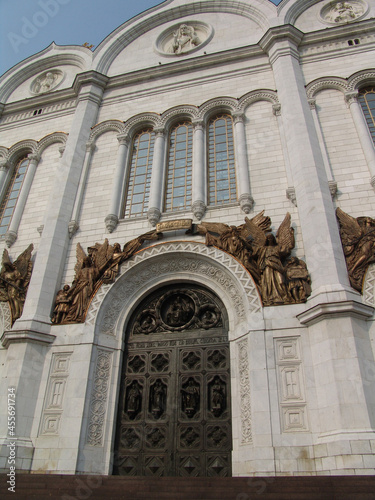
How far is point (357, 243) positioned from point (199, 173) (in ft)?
17.5

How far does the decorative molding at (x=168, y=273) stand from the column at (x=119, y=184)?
5.53 feet

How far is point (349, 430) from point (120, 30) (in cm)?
1816

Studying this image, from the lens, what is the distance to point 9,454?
919cm

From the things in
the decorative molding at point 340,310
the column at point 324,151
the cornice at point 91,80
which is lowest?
the decorative molding at point 340,310

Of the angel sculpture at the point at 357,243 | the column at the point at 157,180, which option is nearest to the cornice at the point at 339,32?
the column at the point at 157,180

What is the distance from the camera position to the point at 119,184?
13594mm

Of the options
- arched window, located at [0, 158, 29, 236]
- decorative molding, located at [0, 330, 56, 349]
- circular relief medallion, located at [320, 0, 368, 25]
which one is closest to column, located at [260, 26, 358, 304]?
circular relief medallion, located at [320, 0, 368, 25]

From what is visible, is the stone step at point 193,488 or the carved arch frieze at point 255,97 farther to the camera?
the carved arch frieze at point 255,97

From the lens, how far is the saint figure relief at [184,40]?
17016 mm

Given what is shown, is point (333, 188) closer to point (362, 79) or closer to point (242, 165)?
point (242, 165)

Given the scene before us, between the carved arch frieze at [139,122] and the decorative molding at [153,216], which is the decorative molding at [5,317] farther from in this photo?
the carved arch frieze at [139,122]

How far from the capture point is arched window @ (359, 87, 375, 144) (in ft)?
41.3

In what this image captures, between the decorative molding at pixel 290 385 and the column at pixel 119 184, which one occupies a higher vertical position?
the column at pixel 119 184

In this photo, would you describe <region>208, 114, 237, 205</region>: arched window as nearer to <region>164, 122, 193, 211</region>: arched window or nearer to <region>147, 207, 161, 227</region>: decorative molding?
<region>164, 122, 193, 211</region>: arched window
